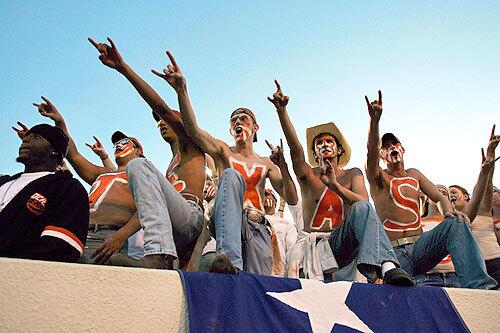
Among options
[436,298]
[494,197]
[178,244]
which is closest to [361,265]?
[436,298]

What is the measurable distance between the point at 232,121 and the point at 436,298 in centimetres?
278

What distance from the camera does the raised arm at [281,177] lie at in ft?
16.4

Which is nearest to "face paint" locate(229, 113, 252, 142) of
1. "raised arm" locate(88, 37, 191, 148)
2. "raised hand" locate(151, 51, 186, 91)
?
"raised arm" locate(88, 37, 191, 148)

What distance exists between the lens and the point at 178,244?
414cm

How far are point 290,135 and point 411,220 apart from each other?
58.4 inches

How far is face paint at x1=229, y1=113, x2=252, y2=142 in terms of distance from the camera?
5473 millimetres

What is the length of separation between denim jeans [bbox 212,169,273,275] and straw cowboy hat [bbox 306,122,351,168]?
1528 mm

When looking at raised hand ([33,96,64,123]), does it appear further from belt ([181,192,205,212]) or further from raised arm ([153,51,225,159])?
belt ([181,192,205,212])

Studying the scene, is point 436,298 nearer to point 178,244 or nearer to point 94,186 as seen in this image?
point 178,244

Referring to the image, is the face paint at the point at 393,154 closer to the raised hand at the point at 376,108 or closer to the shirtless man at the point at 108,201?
the raised hand at the point at 376,108

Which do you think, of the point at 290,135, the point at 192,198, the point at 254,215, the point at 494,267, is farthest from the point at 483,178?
the point at 192,198

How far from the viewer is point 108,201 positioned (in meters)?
4.77

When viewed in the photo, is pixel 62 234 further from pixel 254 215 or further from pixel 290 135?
pixel 290 135

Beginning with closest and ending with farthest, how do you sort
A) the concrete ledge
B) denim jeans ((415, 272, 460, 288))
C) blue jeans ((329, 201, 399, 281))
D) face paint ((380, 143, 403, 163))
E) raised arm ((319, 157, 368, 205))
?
the concrete ledge
blue jeans ((329, 201, 399, 281))
raised arm ((319, 157, 368, 205))
denim jeans ((415, 272, 460, 288))
face paint ((380, 143, 403, 163))
